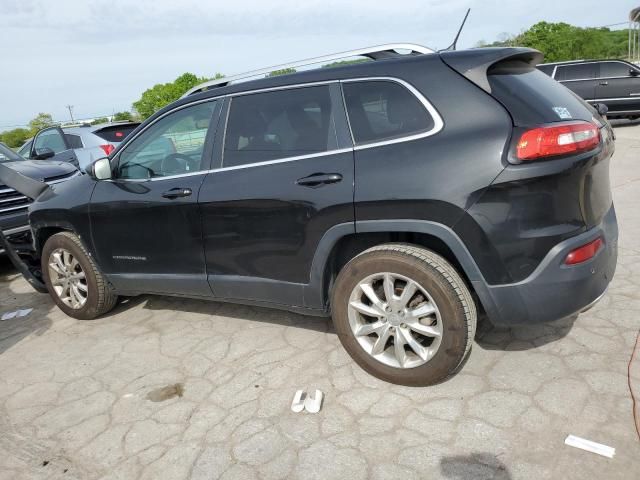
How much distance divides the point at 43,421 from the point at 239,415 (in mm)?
1180

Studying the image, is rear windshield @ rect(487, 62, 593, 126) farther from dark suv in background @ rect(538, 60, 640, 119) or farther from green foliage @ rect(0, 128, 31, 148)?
green foliage @ rect(0, 128, 31, 148)

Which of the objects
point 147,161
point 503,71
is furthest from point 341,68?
point 147,161

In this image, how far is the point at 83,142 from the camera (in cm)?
809

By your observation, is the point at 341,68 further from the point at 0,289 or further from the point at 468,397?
the point at 0,289

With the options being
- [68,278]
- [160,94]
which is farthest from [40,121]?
[68,278]

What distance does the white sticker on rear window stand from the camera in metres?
2.47

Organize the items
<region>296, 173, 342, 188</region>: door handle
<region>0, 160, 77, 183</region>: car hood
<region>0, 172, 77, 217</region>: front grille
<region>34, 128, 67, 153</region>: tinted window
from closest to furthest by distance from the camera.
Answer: <region>296, 173, 342, 188</region>: door handle < <region>0, 172, 77, 217</region>: front grille < <region>0, 160, 77, 183</region>: car hood < <region>34, 128, 67, 153</region>: tinted window

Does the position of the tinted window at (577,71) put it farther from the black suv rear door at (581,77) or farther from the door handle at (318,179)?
the door handle at (318,179)

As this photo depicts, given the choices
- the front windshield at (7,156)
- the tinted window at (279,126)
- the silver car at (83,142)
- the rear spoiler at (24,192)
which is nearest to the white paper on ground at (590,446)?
the tinted window at (279,126)

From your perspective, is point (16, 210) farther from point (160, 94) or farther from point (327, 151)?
point (160, 94)

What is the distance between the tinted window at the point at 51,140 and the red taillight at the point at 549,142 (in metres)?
8.13

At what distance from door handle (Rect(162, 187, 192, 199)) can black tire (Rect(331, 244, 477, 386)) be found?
1180 millimetres

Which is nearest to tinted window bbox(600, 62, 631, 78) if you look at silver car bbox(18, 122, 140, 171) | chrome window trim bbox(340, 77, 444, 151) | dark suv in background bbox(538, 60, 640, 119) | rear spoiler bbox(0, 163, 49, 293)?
dark suv in background bbox(538, 60, 640, 119)

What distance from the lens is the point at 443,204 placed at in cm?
242
